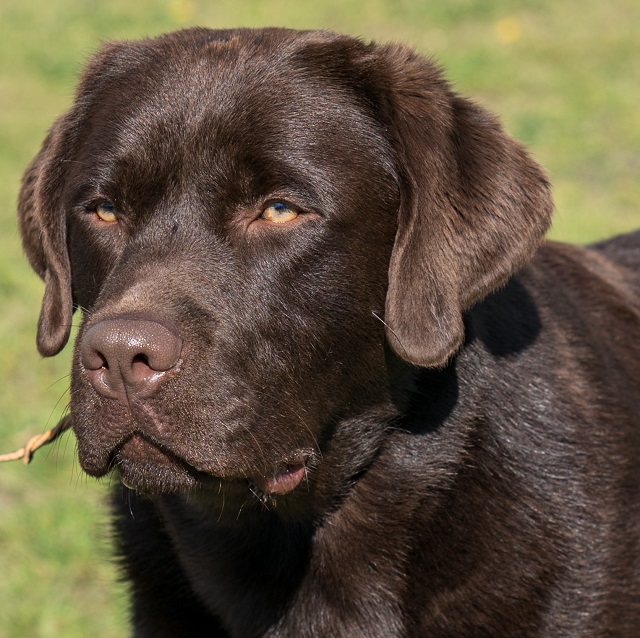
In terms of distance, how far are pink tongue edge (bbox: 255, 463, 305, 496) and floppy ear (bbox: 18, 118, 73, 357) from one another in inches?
34.8

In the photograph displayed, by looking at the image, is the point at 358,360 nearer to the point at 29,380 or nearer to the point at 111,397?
the point at 111,397

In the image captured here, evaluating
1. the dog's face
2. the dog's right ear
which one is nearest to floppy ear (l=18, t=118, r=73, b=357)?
the dog's right ear

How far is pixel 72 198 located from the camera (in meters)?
3.57

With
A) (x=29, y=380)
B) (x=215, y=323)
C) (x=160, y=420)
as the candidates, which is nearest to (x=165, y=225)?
(x=215, y=323)

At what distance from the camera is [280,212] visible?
3.28 m

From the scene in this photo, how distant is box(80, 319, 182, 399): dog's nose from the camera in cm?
291

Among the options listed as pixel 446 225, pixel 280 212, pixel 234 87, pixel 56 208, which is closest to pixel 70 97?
pixel 56 208

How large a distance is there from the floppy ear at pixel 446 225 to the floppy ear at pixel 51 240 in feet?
3.65

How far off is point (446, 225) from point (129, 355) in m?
1.01

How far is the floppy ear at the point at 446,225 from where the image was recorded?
11.0 feet

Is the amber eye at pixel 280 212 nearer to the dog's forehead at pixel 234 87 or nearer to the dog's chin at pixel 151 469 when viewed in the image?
the dog's forehead at pixel 234 87

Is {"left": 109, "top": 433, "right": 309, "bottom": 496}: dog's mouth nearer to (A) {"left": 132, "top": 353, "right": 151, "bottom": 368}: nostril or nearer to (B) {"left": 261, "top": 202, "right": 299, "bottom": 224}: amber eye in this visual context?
(A) {"left": 132, "top": 353, "right": 151, "bottom": 368}: nostril

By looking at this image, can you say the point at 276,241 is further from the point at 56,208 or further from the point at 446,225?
the point at 56,208

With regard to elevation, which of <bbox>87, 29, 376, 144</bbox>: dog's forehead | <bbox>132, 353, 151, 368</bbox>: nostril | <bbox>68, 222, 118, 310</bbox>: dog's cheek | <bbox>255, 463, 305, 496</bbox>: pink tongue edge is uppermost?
<bbox>87, 29, 376, 144</bbox>: dog's forehead
